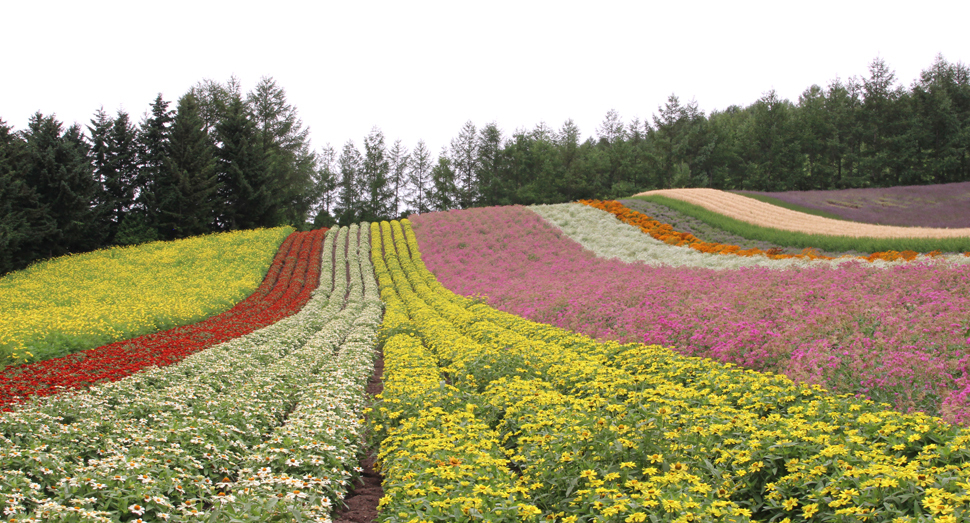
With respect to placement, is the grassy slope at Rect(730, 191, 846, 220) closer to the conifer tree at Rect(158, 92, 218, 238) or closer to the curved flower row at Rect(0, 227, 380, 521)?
the curved flower row at Rect(0, 227, 380, 521)

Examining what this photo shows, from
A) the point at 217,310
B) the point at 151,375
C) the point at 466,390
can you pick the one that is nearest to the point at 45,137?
the point at 217,310

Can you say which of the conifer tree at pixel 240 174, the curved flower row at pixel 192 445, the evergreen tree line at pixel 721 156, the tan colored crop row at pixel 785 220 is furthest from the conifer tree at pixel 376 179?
the curved flower row at pixel 192 445

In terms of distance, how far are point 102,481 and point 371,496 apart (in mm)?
2623

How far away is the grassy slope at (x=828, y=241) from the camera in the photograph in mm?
16750

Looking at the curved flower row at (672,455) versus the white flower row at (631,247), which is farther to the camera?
the white flower row at (631,247)

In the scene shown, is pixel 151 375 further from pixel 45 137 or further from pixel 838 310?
pixel 45 137

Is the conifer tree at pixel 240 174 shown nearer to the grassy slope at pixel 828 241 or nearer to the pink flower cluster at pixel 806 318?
the pink flower cluster at pixel 806 318

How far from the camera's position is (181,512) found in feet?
15.0

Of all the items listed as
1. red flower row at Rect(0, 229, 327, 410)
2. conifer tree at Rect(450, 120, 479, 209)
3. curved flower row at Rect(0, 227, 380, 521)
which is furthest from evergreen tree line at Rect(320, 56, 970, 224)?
curved flower row at Rect(0, 227, 380, 521)

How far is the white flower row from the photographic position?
15680mm

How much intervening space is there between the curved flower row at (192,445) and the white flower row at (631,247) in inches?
496

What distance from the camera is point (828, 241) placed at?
19.9m

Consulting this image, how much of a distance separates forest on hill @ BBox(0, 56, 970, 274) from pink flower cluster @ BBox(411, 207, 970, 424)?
2909 cm

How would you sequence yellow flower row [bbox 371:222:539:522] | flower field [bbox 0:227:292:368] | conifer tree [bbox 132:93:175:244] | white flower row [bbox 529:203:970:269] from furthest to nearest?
conifer tree [bbox 132:93:175:244] < white flower row [bbox 529:203:970:269] < flower field [bbox 0:227:292:368] < yellow flower row [bbox 371:222:539:522]
